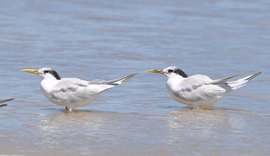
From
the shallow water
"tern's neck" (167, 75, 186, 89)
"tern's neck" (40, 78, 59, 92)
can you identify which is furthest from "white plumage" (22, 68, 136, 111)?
"tern's neck" (167, 75, 186, 89)

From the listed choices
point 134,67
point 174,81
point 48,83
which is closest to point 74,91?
point 48,83

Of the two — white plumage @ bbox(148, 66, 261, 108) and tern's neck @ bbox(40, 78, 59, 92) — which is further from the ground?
tern's neck @ bbox(40, 78, 59, 92)

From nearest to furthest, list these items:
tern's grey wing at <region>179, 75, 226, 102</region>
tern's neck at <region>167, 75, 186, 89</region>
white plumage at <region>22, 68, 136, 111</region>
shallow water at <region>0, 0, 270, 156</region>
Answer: shallow water at <region>0, 0, 270, 156</region> < white plumage at <region>22, 68, 136, 111</region> < tern's grey wing at <region>179, 75, 226, 102</region> < tern's neck at <region>167, 75, 186, 89</region>

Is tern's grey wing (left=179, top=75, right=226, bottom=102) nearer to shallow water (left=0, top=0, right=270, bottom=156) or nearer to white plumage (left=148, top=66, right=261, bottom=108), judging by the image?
white plumage (left=148, top=66, right=261, bottom=108)

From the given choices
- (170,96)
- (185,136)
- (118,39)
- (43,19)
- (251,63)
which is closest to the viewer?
(185,136)

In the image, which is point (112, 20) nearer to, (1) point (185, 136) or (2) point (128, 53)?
(2) point (128, 53)

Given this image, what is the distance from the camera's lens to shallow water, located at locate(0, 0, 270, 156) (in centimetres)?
805

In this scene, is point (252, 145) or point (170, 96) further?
point (170, 96)

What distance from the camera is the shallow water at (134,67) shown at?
8047 mm

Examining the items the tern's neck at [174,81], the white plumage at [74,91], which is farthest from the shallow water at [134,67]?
the tern's neck at [174,81]

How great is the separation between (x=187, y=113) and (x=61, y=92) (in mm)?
1297

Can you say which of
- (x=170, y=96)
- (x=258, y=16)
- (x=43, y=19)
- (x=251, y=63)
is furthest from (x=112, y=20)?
(x=170, y=96)

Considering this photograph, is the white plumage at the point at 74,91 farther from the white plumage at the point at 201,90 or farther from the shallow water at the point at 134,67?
the white plumage at the point at 201,90

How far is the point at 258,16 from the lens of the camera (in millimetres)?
15656
